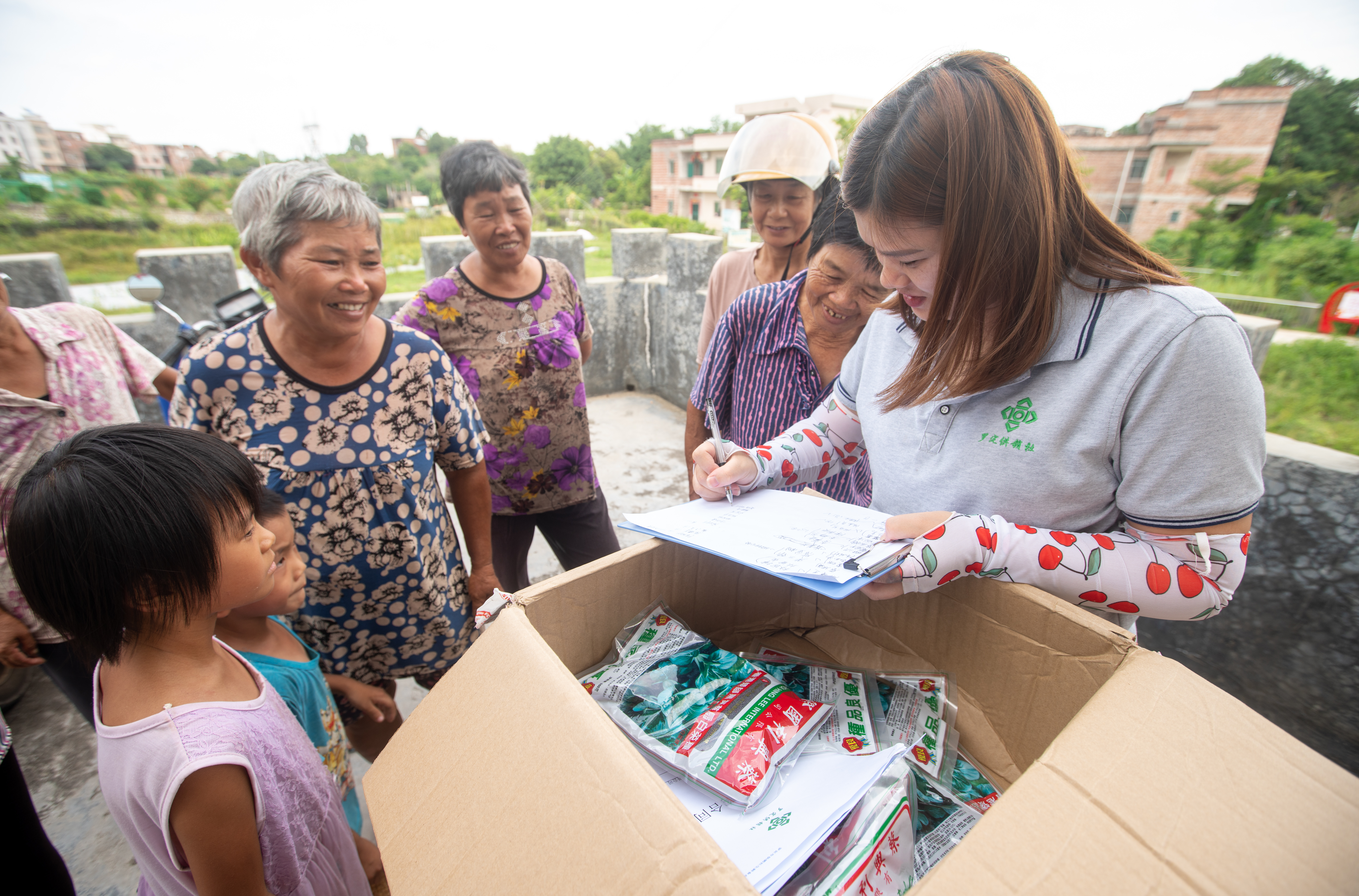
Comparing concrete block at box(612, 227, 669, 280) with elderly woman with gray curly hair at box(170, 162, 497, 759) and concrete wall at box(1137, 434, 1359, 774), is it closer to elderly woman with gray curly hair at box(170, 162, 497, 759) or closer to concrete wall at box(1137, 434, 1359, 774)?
elderly woman with gray curly hair at box(170, 162, 497, 759)

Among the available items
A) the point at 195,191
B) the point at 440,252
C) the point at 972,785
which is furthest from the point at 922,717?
→ the point at 195,191

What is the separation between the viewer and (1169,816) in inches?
18.9

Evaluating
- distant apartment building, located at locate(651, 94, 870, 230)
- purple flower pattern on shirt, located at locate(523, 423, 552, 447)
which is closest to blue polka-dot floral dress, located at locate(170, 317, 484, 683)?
purple flower pattern on shirt, located at locate(523, 423, 552, 447)

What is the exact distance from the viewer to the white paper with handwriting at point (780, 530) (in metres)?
0.78

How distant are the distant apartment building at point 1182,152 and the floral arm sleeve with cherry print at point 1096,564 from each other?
20643 millimetres

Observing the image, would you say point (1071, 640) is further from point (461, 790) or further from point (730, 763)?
point (461, 790)

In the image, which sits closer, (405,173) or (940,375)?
(940,375)

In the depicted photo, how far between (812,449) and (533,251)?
11.7 ft

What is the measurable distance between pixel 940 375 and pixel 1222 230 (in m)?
19.2

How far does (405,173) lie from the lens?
18578 millimetres

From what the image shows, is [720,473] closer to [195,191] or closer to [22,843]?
[22,843]

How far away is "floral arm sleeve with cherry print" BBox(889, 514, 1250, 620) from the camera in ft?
2.44

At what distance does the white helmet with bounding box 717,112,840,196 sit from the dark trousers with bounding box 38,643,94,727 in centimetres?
245

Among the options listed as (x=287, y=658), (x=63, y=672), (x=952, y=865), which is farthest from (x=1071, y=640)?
(x=63, y=672)
